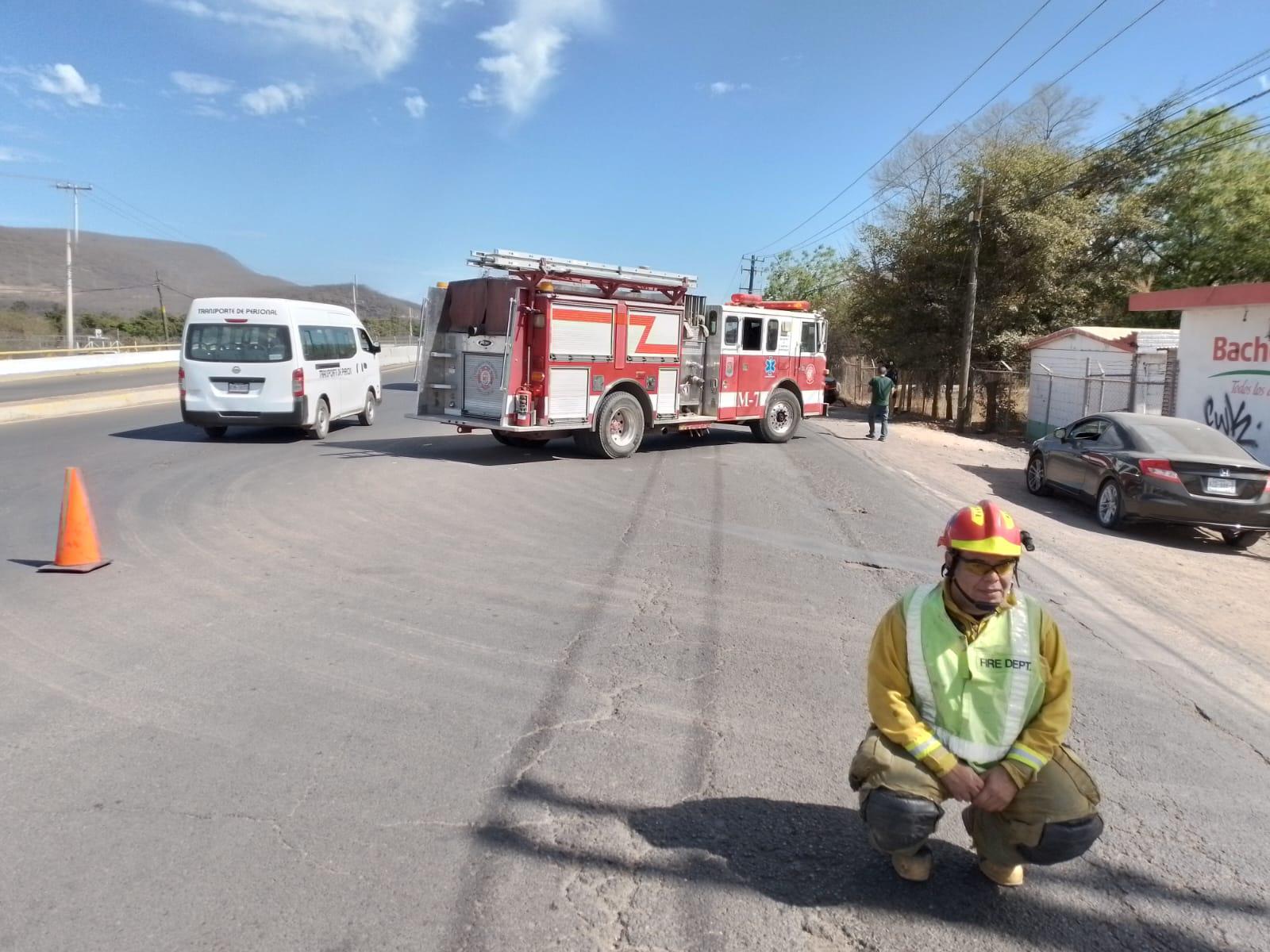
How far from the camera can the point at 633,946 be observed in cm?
274

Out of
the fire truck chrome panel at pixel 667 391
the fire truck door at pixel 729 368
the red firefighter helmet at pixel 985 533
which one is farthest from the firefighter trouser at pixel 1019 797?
the fire truck door at pixel 729 368

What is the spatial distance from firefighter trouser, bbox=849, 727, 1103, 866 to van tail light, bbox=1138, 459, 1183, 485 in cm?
855

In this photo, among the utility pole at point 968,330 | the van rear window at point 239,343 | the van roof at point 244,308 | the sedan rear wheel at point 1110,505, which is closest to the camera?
the sedan rear wheel at point 1110,505

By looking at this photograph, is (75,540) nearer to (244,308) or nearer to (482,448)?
(244,308)

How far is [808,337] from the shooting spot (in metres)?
17.9

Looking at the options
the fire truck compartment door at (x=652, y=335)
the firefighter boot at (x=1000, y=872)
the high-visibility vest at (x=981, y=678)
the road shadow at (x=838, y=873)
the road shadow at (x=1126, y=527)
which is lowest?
the road shadow at (x=838, y=873)

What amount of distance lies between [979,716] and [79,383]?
1239 inches

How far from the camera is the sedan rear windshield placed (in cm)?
1054

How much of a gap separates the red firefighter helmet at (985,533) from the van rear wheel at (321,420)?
44.6 feet

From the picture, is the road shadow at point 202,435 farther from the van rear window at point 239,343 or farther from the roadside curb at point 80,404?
the roadside curb at point 80,404

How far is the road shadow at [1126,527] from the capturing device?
1040 cm

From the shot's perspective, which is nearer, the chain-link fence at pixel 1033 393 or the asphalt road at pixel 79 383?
the chain-link fence at pixel 1033 393

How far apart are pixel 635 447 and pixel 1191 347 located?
1061cm

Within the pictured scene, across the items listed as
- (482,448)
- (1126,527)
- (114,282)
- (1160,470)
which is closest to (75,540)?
(482,448)
